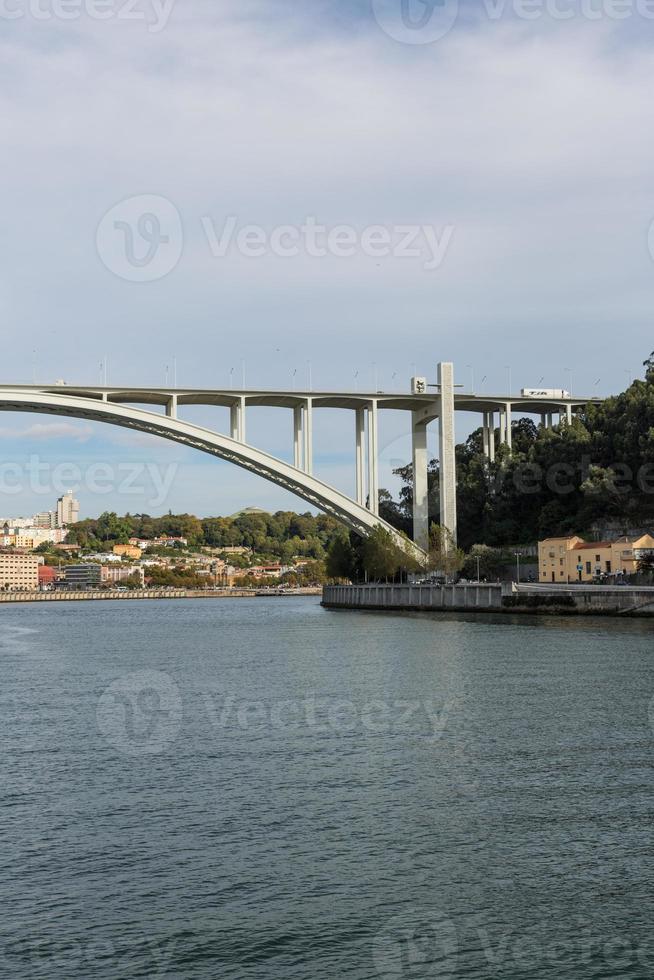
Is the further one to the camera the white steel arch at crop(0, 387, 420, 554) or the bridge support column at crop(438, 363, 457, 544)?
the bridge support column at crop(438, 363, 457, 544)

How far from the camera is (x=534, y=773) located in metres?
13.4

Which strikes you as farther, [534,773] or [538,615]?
[538,615]

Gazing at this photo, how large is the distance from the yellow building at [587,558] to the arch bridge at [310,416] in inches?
214

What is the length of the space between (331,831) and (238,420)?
4218 centimetres

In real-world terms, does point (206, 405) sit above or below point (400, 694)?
above

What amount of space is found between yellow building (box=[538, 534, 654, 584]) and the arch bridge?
5448mm

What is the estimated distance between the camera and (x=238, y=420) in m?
52.5

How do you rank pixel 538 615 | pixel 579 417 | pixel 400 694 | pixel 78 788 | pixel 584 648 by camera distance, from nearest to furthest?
pixel 78 788
pixel 400 694
pixel 584 648
pixel 538 615
pixel 579 417

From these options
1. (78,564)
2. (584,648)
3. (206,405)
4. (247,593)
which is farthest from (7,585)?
(584,648)

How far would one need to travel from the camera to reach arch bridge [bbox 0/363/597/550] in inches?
1950

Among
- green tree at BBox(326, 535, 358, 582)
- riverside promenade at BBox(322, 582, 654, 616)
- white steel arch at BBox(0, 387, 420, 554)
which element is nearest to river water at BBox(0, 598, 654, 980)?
riverside promenade at BBox(322, 582, 654, 616)

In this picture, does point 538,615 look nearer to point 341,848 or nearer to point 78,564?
point 341,848

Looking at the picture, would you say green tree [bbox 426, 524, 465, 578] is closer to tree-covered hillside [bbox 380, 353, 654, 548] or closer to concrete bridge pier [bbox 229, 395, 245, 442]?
tree-covered hillside [bbox 380, 353, 654, 548]

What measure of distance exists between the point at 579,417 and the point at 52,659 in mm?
39608
